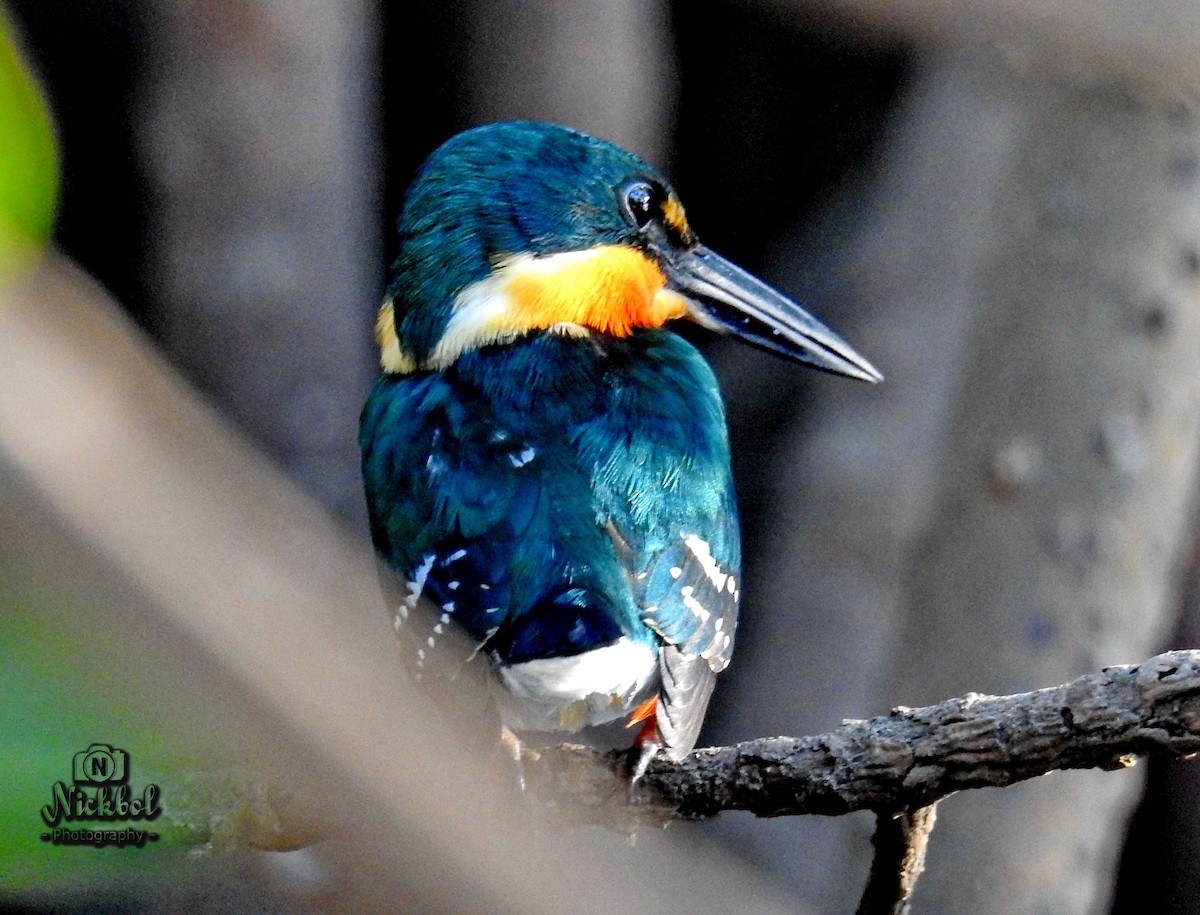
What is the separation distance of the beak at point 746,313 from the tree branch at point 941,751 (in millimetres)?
763

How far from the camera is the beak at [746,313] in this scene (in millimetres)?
2107

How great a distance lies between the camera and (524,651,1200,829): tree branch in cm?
116

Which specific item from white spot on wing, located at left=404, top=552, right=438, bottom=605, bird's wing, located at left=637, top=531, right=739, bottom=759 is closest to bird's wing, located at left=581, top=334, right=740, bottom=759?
bird's wing, located at left=637, top=531, right=739, bottom=759

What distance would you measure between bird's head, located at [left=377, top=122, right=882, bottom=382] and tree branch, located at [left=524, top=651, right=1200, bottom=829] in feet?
2.28

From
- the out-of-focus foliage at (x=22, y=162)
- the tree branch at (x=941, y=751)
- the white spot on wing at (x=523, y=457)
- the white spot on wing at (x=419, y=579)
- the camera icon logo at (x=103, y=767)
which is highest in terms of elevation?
the white spot on wing at (x=523, y=457)

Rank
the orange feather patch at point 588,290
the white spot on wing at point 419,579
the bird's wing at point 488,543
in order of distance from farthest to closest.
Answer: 1. the orange feather patch at point 588,290
2. the white spot on wing at point 419,579
3. the bird's wing at point 488,543

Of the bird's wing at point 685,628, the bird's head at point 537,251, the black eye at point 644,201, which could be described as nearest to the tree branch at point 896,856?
the bird's wing at point 685,628

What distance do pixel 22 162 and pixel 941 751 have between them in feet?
3.20

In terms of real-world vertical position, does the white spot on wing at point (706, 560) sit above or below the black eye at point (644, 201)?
below

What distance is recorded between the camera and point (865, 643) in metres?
2.91

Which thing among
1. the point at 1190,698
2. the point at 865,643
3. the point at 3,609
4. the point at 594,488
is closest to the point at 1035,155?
the point at 865,643

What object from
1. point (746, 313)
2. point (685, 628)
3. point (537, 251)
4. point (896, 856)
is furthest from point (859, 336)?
point (896, 856)

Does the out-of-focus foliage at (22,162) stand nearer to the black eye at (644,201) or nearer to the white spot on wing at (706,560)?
the white spot on wing at (706,560)

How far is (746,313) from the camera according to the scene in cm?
212
